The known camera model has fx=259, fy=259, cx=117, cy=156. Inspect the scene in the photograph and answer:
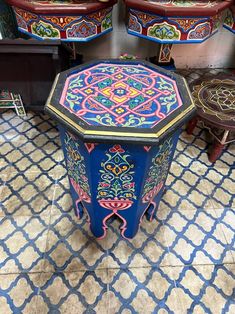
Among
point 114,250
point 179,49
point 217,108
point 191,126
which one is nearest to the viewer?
point 114,250

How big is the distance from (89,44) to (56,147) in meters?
1.39

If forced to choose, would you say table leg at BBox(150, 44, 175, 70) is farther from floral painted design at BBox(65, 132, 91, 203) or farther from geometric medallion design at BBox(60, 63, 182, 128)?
floral painted design at BBox(65, 132, 91, 203)

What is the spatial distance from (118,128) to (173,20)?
115 centimetres

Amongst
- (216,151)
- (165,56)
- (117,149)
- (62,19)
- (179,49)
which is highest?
(62,19)

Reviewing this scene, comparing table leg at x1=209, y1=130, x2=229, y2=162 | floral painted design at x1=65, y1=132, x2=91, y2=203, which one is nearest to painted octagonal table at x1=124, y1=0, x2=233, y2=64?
table leg at x1=209, y1=130, x2=229, y2=162

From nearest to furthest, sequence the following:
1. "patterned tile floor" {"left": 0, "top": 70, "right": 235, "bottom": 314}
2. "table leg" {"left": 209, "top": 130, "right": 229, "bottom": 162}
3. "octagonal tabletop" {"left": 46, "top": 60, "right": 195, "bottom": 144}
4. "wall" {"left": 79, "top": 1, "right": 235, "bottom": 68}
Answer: "octagonal tabletop" {"left": 46, "top": 60, "right": 195, "bottom": 144}, "patterned tile floor" {"left": 0, "top": 70, "right": 235, "bottom": 314}, "table leg" {"left": 209, "top": 130, "right": 229, "bottom": 162}, "wall" {"left": 79, "top": 1, "right": 235, "bottom": 68}

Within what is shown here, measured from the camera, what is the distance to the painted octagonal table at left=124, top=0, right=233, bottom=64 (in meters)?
1.65

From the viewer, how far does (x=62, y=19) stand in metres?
1.67

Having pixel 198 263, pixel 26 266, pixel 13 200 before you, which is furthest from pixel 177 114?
pixel 13 200

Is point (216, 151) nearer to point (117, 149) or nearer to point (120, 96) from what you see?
point (120, 96)

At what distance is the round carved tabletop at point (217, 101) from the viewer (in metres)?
1.71

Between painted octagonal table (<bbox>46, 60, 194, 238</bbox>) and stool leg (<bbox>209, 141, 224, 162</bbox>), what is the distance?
29.7 inches

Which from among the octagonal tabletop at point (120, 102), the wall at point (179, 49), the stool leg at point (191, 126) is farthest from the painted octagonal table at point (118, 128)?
the wall at point (179, 49)

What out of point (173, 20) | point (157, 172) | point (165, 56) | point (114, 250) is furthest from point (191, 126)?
point (114, 250)
